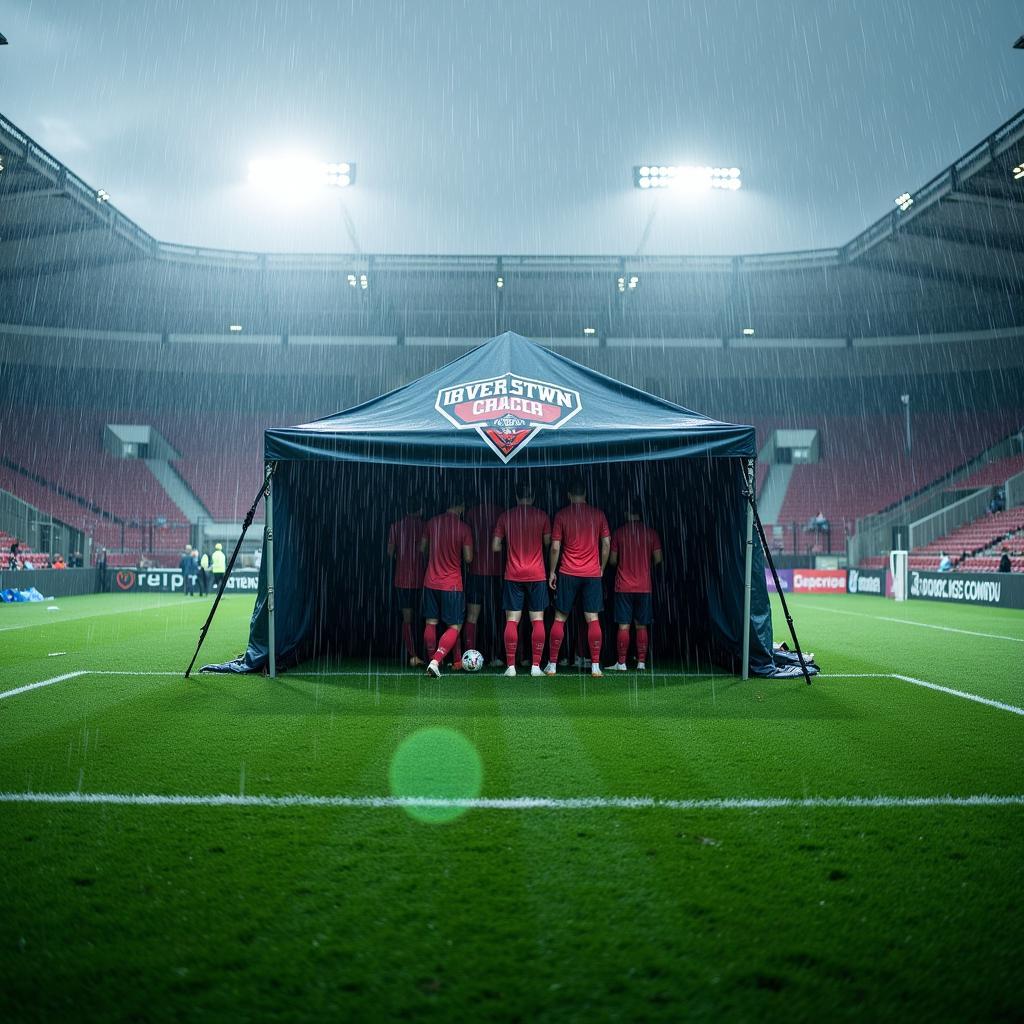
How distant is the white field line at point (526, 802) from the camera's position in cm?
366

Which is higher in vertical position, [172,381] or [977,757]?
[172,381]

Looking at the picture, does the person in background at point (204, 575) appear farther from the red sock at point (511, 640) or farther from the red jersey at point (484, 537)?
the red sock at point (511, 640)

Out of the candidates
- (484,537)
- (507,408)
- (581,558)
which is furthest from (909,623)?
(507,408)

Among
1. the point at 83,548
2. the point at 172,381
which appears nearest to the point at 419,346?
the point at 172,381

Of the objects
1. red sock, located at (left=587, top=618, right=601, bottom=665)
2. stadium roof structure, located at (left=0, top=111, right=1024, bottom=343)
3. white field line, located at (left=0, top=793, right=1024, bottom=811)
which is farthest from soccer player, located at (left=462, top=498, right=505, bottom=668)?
stadium roof structure, located at (left=0, top=111, right=1024, bottom=343)

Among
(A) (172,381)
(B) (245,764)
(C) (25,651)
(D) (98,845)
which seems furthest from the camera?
(A) (172,381)

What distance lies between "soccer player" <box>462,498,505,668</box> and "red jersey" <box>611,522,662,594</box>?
4.28ft

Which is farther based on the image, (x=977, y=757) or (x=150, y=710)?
(x=150, y=710)

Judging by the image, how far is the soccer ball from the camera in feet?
26.6

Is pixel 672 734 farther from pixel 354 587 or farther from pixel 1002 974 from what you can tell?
pixel 354 587

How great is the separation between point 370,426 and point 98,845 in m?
4.73

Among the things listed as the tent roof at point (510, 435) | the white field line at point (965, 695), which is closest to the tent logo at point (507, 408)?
the tent roof at point (510, 435)

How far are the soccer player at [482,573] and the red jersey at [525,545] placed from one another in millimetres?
550

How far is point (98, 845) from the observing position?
3143 millimetres
